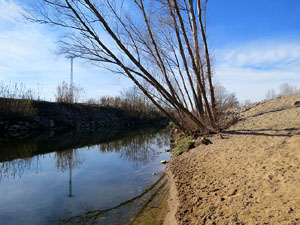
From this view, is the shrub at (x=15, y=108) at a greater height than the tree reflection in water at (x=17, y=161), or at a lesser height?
greater

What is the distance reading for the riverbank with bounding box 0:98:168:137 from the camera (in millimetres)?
11039

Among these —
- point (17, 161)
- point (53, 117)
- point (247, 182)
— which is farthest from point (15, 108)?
point (247, 182)

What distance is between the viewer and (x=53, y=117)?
1421cm

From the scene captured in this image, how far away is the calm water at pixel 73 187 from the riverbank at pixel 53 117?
5959mm

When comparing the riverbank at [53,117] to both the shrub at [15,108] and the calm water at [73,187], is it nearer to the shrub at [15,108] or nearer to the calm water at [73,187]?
the shrub at [15,108]

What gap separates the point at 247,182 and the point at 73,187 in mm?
2959

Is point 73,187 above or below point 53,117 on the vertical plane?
below

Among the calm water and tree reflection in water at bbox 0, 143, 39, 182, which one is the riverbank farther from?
the calm water

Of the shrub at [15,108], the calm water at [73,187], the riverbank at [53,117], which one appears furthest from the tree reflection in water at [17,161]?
the shrub at [15,108]

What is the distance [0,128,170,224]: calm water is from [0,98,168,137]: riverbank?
5.96 m

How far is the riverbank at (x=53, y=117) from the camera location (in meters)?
11.0

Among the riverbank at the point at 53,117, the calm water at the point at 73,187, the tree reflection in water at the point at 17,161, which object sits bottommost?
the calm water at the point at 73,187

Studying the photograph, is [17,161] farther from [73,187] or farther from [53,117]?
[53,117]

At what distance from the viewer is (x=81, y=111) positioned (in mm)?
17484
